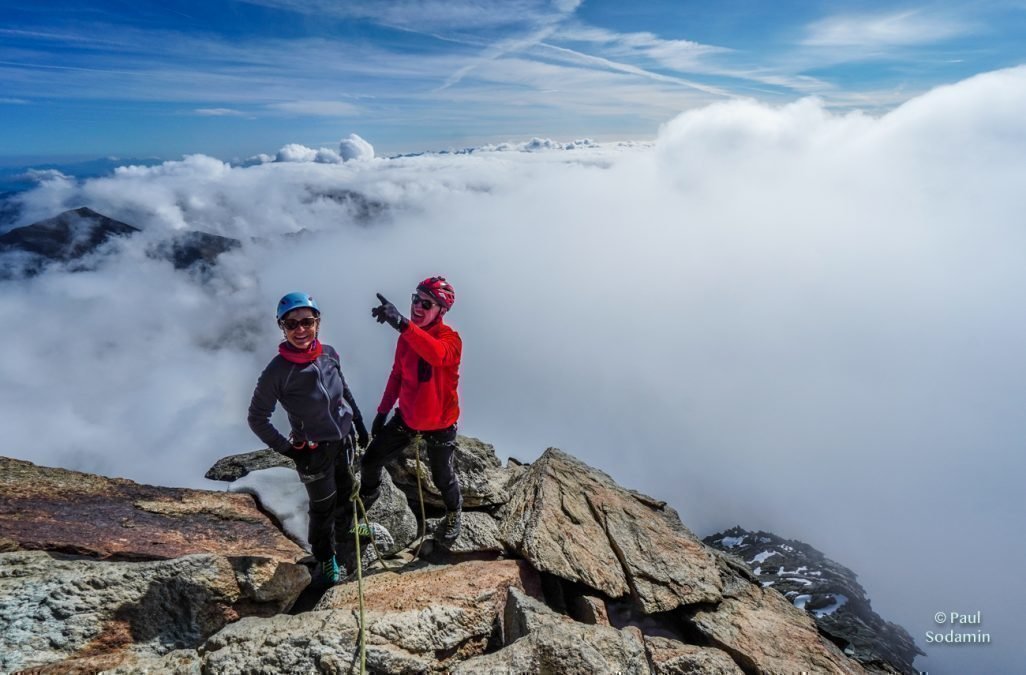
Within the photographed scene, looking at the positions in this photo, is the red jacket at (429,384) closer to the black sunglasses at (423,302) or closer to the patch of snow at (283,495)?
the black sunglasses at (423,302)

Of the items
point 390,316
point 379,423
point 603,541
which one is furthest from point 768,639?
point 390,316

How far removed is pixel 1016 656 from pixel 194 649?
19593cm

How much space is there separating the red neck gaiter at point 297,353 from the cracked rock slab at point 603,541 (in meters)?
4.76

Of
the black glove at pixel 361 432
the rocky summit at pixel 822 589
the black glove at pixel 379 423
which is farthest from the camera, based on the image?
the rocky summit at pixel 822 589

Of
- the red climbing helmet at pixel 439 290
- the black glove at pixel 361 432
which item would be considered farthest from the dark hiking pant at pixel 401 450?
the red climbing helmet at pixel 439 290

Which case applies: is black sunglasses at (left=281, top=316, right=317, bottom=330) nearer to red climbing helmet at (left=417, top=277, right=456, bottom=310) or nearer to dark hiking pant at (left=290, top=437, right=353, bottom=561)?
red climbing helmet at (left=417, top=277, right=456, bottom=310)

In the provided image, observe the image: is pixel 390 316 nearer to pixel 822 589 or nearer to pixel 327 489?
pixel 327 489

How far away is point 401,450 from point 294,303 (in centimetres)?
330

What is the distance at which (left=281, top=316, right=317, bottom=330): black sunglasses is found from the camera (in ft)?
22.2

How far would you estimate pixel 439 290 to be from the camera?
795 cm

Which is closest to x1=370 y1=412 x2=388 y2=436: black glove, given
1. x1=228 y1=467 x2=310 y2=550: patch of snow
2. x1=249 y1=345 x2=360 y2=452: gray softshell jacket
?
x1=249 y1=345 x2=360 y2=452: gray softshell jacket

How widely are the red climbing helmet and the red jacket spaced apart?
0.37 metres

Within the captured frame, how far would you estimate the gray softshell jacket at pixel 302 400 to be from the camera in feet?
22.7

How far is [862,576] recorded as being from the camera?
188 m
